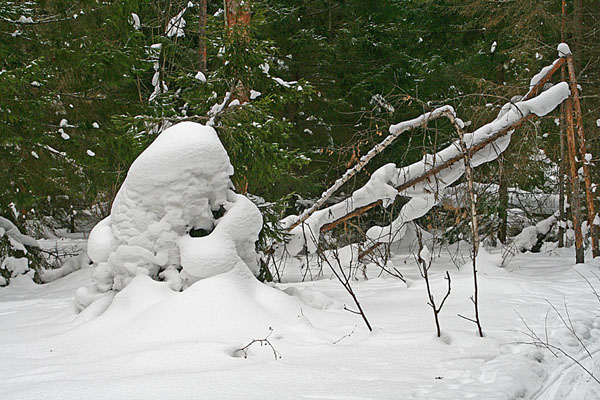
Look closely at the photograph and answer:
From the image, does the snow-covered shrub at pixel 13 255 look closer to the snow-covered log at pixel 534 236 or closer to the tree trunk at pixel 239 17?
the tree trunk at pixel 239 17

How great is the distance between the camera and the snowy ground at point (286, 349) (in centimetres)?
255

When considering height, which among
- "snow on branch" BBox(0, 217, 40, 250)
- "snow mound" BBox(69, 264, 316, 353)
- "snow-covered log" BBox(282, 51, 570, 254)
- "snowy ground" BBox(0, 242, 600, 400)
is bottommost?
"snowy ground" BBox(0, 242, 600, 400)

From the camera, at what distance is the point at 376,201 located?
21.9ft

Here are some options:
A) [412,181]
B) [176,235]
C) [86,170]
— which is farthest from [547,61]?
[86,170]

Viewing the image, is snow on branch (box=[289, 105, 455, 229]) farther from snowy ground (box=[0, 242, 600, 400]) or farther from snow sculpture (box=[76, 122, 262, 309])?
snow sculpture (box=[76, 122, 262, 309])

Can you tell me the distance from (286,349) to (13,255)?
7.56 meters

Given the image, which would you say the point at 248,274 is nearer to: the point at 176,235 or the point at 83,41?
the point at 176,235

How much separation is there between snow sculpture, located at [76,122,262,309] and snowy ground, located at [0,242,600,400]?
0.24m

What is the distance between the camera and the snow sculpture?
433 centimetres

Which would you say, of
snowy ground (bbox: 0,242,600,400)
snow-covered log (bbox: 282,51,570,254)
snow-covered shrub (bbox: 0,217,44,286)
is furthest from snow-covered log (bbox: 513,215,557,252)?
snow-covered shrub (bbox: 0,217,44,286)

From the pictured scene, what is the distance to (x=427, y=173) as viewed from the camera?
643cm

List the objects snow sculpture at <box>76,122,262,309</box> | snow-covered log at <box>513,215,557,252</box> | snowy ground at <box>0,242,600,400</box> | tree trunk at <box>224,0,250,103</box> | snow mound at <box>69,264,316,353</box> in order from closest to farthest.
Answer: snowy ground at <box>0,242,600,400</box> < snow mound at <box>69,264,316,353</box> < snow sculpture at <box>76,122,262,309</box> < tree trunk at <box>224,0,250,103</box> < snow-covered log at <box>513,215,557,252</box>

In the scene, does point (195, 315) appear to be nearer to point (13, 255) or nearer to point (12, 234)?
point (13, 255)

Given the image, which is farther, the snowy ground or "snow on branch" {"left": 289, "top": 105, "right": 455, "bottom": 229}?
"snow on branch" {"left": 289, "top": 105, "right": 455, "bottom": 229}
